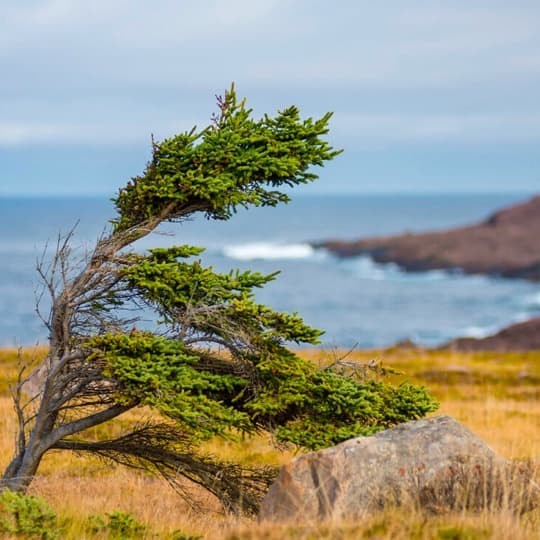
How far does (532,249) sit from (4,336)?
8925 centimetres

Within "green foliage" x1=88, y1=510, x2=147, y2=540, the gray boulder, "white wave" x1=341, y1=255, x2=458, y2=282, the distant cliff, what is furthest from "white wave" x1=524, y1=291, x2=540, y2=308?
"green foliage" x1=88, y1=510, x2=147, y2=540

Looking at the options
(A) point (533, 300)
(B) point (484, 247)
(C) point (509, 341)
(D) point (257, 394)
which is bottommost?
(D) point (257, 394)

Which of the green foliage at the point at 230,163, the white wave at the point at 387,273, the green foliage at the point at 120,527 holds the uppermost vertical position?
the white wave at the point at 387,273

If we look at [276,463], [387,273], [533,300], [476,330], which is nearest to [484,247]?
[387,273]

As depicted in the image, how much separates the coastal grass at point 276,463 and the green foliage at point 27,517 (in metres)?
0.26

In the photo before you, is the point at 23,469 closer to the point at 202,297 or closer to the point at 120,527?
the point at 120,527

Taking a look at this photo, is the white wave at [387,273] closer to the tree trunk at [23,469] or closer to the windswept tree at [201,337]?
the windswept tree at [201,337]

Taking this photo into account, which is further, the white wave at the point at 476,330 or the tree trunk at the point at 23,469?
the white wave at the point at 476,330

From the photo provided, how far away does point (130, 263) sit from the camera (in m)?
13.0

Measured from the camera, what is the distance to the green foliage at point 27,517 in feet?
35.8

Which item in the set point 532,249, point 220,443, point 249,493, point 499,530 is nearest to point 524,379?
point 220,443

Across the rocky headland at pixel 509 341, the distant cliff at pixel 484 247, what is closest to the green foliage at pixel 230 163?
the rocky headland at pixel 509 341

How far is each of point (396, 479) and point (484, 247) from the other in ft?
479

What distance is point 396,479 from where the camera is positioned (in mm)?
10836
